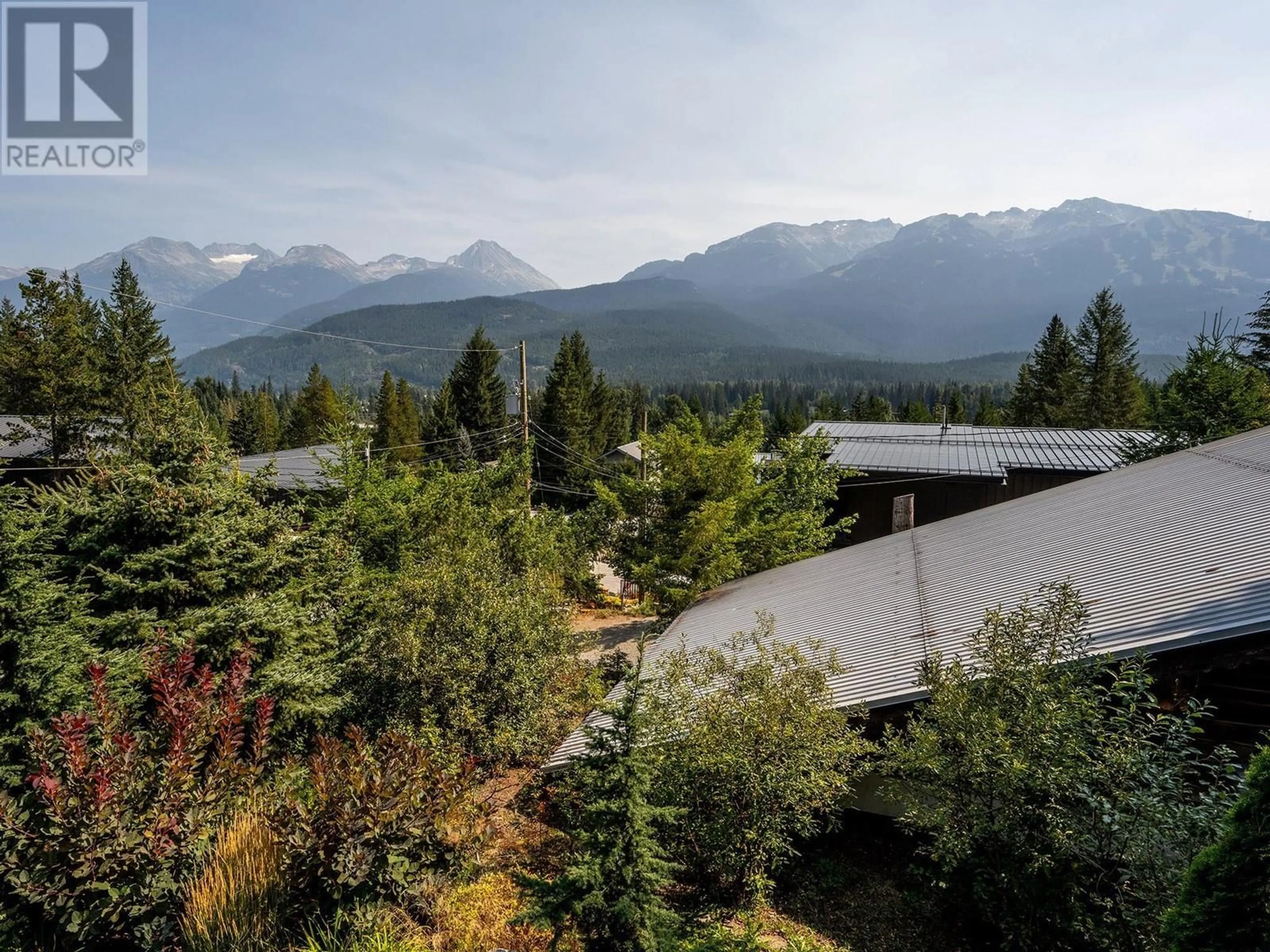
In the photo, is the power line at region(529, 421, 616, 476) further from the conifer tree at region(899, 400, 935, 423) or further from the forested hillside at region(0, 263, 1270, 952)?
the conifer tree at region(899, 400, 935, 423)

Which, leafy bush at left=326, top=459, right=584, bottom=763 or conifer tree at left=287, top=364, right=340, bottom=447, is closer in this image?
leafy bush at left=326, top=459, right=584, bottom=763

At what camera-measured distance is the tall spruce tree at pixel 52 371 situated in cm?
2358

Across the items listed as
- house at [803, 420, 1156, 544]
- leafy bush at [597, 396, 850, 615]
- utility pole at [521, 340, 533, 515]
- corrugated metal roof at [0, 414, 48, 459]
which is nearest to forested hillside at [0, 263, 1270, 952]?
leafy bush at [597, 396, 850, 615]

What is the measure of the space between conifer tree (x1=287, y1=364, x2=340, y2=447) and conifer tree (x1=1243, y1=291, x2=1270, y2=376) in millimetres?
52306

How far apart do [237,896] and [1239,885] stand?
20.5ft

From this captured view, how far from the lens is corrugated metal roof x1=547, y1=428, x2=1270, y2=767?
5.25m

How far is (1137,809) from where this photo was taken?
3.88 meters

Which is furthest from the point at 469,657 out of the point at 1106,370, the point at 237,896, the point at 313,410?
the point at 313,410

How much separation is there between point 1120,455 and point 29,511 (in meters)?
25.3

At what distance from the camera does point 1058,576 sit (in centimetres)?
683

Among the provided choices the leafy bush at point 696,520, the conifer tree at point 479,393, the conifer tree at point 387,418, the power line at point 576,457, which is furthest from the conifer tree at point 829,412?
the leafy bush at point 696,520

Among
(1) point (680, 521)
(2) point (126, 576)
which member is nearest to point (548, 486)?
(1) point (680, 521)

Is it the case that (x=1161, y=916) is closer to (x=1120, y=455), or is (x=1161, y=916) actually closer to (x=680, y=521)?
(x=680, y=521)

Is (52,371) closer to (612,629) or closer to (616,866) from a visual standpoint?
(612,629)
